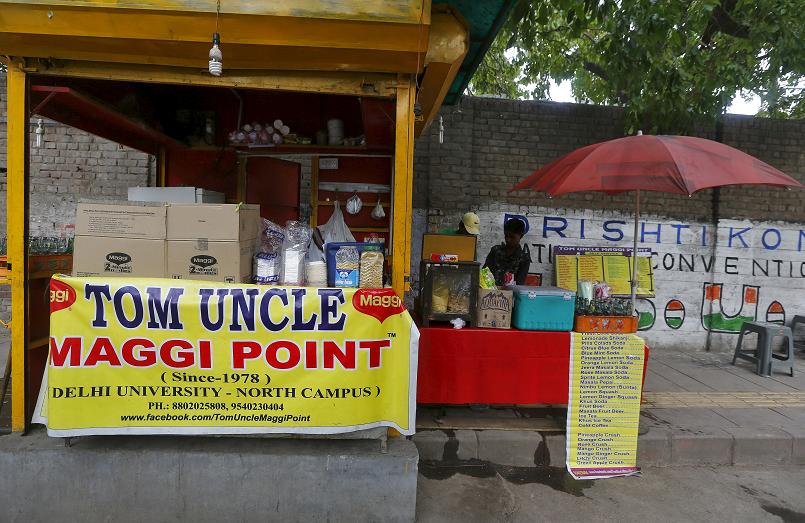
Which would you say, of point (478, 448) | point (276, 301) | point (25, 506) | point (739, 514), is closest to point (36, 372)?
point (25, 506)

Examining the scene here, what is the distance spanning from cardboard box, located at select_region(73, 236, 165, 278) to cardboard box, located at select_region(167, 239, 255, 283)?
76mm

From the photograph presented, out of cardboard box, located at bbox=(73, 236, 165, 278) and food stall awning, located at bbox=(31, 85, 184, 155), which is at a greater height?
food stall awning, located at bbox=(31, 85, 184, 155)

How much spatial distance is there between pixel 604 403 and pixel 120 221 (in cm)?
347

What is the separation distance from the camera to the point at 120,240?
2932 millimetres

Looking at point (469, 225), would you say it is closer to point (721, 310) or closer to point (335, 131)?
point (335, 131)

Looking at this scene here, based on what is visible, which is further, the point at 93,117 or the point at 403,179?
the point at 93,117

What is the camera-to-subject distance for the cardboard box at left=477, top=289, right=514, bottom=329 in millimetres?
3785

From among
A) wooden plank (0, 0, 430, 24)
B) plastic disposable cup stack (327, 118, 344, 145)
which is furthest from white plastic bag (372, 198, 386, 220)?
wooden plank (0, 0, 430, 24)

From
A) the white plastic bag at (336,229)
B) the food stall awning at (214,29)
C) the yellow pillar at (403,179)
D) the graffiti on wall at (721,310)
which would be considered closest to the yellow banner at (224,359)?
the yellow pillar at (403,179)

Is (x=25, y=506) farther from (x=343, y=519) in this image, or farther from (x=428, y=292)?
(x=428, y=292)

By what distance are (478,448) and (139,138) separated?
4.33m

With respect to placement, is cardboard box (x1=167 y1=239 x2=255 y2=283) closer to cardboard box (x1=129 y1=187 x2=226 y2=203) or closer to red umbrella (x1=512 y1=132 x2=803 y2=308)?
cardboard box (x1=129 y1=187 x2=226 y2=203)

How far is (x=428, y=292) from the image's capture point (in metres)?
3.75

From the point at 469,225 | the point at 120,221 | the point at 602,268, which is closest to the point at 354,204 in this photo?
the point at 469,225
